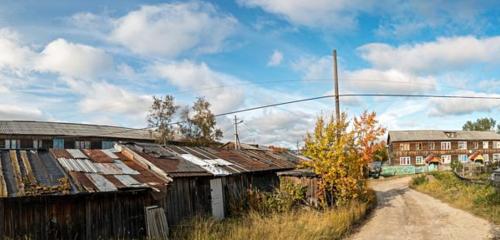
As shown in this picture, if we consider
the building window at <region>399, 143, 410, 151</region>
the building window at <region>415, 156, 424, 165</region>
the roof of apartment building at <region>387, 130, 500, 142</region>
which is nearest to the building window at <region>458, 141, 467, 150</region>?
the roof of apartment building at <region>387, 130, 500, 142</region>

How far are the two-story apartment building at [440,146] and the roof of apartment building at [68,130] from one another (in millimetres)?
43658

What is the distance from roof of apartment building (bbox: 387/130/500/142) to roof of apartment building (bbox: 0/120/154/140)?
144 feet

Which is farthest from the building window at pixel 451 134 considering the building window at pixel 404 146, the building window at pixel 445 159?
the building window at pixel 404 146

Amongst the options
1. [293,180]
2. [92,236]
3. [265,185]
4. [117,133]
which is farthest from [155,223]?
[117,133]

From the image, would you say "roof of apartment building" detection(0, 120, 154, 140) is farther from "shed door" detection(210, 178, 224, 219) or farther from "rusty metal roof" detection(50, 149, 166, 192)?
"shed door" detection(210, 178, 224, 219)

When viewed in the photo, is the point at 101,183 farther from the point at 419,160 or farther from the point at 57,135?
the point at 419,160

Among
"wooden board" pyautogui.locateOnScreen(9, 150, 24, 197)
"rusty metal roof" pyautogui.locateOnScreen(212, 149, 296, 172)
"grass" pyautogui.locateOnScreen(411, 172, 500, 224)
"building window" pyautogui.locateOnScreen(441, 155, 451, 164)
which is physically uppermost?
"wooden board" pyautogui.locateOnScreen(9, 150, 24, 197)

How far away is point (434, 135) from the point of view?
73.9 m

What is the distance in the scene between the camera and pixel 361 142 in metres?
19.5

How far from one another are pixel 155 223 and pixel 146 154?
13.9ft

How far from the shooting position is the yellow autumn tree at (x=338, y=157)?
18266 millimetres

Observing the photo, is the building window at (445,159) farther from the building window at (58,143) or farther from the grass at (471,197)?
the building window at (58,143)

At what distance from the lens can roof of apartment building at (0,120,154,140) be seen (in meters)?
43.1

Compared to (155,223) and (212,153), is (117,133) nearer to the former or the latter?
(212,153)
